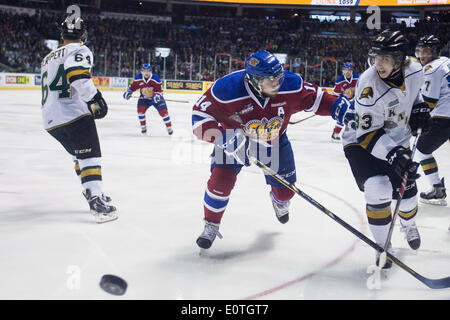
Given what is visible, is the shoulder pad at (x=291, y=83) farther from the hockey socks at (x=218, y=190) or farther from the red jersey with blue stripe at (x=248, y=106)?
the hockey socks at (x=218, y=190)

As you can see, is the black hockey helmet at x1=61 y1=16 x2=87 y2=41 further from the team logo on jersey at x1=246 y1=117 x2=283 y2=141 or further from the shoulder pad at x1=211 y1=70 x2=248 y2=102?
the team logo on jersey at x1=246 y1=117 x2=283 y2=141

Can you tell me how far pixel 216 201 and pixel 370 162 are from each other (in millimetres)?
848

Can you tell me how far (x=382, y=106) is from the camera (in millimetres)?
2209

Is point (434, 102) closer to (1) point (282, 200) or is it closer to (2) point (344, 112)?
(2) point (344, 112)

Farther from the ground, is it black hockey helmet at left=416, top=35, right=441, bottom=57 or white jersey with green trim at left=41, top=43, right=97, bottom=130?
black hockey helmet at left=416, top=35, right=441, bottom=57

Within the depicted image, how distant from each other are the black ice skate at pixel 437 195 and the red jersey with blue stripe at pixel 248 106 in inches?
64.2

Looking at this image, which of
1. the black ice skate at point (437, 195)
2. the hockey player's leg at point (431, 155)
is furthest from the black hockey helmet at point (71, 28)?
the black ice skate at point (437, 195)

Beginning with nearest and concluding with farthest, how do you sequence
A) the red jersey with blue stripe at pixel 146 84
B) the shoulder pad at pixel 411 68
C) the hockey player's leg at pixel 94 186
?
the shoulder pad at pixel 411 68 → the hockey player's leg at pixel 94 186 → the red jersey with blue stripe at pixel 146 84

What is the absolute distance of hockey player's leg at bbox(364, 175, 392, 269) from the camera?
2.20m

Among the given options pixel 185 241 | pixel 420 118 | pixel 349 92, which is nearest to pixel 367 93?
pixel 420 118

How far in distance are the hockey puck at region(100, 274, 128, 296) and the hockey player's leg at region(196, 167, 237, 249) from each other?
0.56 metres

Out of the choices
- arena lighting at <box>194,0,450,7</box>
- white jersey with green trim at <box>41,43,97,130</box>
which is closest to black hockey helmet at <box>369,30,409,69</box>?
white jersey with green trim at <box>41,43,97,130</box>

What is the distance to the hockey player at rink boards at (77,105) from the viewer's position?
9.39 ft

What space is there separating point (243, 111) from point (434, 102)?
1.70 meters
